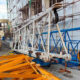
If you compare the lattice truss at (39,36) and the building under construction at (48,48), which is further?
the lattice truss at (39,36)

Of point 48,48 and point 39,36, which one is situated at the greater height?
point 39,36

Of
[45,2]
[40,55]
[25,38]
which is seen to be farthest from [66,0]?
[40,55]

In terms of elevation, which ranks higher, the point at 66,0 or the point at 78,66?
the point at 66,0

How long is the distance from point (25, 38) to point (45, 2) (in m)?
4.73

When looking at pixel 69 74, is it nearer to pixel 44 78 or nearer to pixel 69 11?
pixel 44 78

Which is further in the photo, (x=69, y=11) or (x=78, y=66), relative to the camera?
(x=69, y=11)

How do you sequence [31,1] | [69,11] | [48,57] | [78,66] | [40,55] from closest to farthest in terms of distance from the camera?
[48,57], [40,55], [78,66], [69,11], [31,1]

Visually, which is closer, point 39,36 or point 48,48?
point 48,48

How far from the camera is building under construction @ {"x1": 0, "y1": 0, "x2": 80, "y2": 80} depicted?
11.3ft

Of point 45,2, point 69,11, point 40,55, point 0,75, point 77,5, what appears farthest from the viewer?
point 45,2

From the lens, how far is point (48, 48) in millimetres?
3744

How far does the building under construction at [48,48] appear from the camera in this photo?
3.45 meters

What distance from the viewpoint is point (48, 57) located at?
142 inches

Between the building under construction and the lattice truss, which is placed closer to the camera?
the building under construction
